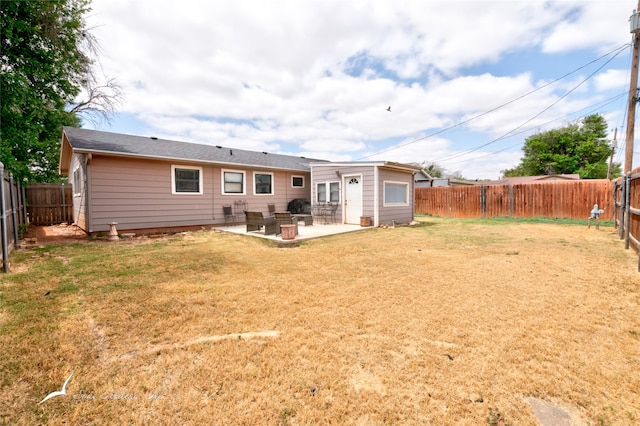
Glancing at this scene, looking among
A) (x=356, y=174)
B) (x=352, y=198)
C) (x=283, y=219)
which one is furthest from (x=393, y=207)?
(x=283, y=219)

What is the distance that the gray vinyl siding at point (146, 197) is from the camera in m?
8.54

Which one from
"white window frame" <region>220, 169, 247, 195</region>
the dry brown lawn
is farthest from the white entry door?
the dry brown lawn

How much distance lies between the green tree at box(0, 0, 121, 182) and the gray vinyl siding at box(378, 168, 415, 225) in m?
11.1

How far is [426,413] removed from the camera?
5.27ft

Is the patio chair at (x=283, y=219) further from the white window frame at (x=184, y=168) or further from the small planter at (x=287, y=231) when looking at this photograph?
the white window frame at (x=184, y=168)

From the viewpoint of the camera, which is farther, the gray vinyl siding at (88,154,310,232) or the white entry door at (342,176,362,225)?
the white entry door at (342,176,362,225)

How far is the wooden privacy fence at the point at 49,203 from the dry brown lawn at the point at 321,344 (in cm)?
1096

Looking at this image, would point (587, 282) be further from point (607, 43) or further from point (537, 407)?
point (607, 43)

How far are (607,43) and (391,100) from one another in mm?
9254

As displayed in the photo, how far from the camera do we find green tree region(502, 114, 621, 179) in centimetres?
3128

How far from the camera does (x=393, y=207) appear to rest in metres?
12.0

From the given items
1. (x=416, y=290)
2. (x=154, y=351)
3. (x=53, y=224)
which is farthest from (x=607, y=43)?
(x=53, y=224)

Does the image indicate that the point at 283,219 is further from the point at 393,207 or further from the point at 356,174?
the point at 393,207

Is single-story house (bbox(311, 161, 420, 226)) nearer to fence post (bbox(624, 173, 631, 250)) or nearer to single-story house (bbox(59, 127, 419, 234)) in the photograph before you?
single-story house (bbox(59, 127, 419, 234))
